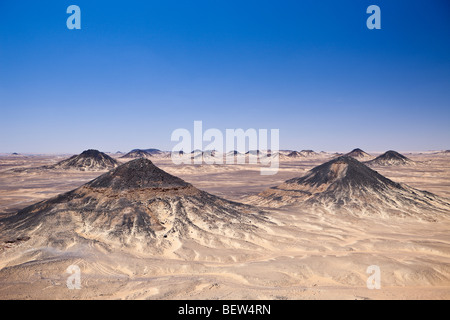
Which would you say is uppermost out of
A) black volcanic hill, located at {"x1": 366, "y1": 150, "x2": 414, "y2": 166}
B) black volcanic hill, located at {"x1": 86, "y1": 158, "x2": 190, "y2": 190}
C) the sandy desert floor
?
black volcanic hill, located at {"x1": 86, "y1": 158, "x2": 190, "y2": 190}

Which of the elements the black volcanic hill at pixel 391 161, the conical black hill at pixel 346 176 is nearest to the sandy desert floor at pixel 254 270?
the conical black hill at pixel 346 176

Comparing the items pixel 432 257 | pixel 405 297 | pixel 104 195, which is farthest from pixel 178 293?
pixel 432 257

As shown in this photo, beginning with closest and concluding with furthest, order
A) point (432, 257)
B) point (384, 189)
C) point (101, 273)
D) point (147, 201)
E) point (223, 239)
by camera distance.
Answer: point (101, 273)
point (432, 257)
point (223, 239)
point (147, 201)
point (384, 189)

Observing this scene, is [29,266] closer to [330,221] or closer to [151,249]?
[151,249]

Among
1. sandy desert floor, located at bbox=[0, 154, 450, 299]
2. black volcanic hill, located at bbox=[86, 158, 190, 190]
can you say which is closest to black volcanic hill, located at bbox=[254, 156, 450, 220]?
sandy desert floor, located at bbox=[0, 154, 450, 299]

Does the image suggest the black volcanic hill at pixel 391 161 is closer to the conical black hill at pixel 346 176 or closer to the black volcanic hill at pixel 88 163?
the conical black hill at pixel 346 176

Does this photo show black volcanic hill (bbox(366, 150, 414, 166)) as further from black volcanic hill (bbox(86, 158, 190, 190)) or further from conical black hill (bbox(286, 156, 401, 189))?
black volcanic hill (bbox(86, 158, 190, 190))
